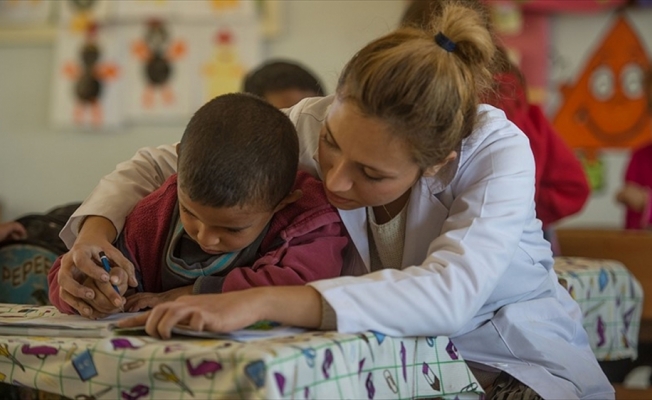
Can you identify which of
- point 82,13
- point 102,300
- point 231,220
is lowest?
point 102,300

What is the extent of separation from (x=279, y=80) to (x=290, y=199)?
49.5 inches

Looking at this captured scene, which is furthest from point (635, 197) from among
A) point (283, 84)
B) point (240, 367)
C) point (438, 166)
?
point (240, 367)

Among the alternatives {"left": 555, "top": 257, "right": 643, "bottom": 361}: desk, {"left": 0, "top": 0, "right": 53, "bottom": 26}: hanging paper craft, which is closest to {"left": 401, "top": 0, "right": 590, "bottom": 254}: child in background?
{"left": 555, "top": 257, "right": 643, "bottom": 361}: desk

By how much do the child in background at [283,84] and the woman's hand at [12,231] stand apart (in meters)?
0.78

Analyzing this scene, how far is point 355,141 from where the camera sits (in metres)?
1.14

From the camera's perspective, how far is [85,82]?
3.48m

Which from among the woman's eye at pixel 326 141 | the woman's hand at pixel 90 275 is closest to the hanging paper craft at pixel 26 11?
the woman's hand at pixel 90 275

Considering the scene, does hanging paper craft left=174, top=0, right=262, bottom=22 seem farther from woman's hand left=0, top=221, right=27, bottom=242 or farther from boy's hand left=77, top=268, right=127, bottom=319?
boy's hand left=77, top=268, right=127, bottom=319

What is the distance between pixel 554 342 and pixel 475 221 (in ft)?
0.85

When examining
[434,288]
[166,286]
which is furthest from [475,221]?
[166,286]

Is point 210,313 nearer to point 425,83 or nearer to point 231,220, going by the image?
point 231,220

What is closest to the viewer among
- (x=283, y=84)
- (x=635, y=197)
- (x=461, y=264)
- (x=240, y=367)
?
(x=240, y=367)

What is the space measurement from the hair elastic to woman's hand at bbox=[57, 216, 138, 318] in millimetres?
500

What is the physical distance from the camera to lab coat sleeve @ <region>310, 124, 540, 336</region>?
1025 millimetres
